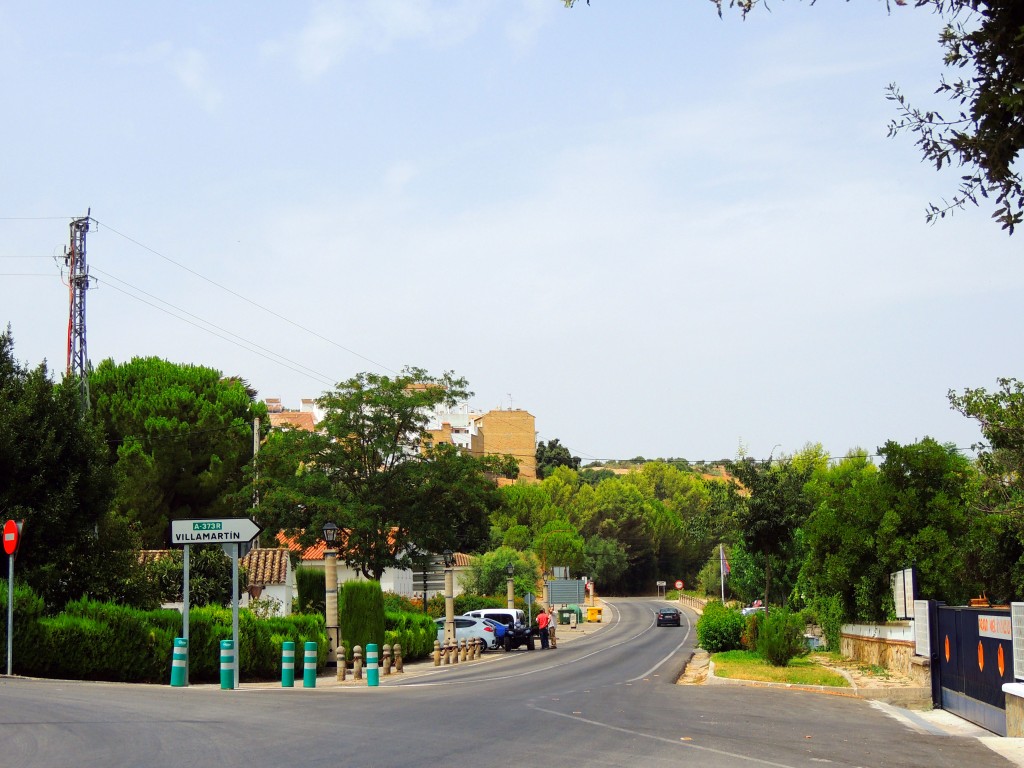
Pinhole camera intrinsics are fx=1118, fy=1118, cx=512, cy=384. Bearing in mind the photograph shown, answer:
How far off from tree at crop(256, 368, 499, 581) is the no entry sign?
75.6 feet

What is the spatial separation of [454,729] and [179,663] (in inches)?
352

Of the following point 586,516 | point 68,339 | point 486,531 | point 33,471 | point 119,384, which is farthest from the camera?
point 586,516

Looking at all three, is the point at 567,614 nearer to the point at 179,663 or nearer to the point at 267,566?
the point at 267,566

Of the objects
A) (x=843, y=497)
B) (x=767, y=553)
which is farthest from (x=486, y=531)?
(x=843, y=497)

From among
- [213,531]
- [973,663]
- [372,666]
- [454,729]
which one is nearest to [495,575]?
[372,666]

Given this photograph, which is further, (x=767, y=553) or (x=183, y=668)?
(x=767, y=553)

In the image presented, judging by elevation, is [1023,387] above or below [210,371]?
below

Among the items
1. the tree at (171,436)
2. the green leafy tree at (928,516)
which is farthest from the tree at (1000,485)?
the tree at (171,436)

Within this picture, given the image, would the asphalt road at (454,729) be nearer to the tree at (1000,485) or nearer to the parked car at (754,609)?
the tree at (1000,485)

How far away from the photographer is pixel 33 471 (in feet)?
83.9

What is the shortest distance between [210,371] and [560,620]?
34961 millimetres

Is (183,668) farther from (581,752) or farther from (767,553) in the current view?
(767,553)

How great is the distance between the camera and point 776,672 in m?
24.8

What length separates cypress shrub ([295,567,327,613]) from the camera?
1365 inches
